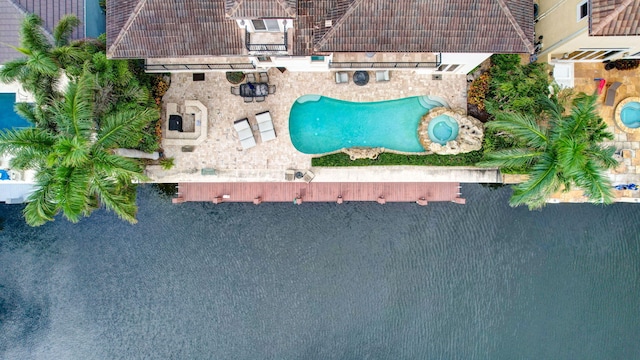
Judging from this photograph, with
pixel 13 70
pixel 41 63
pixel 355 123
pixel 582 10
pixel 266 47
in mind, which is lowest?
pixel 355 123

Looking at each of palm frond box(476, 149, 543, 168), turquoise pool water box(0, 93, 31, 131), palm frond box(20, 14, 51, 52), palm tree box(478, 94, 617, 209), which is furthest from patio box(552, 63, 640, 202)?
turquoise pool water box(0, 93, 31, 131)

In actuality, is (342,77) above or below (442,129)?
above

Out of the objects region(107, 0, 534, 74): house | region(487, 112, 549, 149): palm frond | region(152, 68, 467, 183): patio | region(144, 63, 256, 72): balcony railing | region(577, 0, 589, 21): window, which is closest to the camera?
region(107, 0, 534, 74): house

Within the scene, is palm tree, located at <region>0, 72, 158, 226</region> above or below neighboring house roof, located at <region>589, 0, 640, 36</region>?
below

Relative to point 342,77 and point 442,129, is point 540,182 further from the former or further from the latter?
point 342,77

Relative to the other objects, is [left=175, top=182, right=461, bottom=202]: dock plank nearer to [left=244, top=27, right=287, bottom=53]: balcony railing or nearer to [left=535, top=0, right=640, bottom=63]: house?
[left=244, top=27, right=287, bottom=53]: balcony railing

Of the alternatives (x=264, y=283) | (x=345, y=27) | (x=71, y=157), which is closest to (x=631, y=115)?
(x=345, y=27)

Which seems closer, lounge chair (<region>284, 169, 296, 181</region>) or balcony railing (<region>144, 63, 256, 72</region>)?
balcony railing (<region>144, 63, 256, 72</region>)
